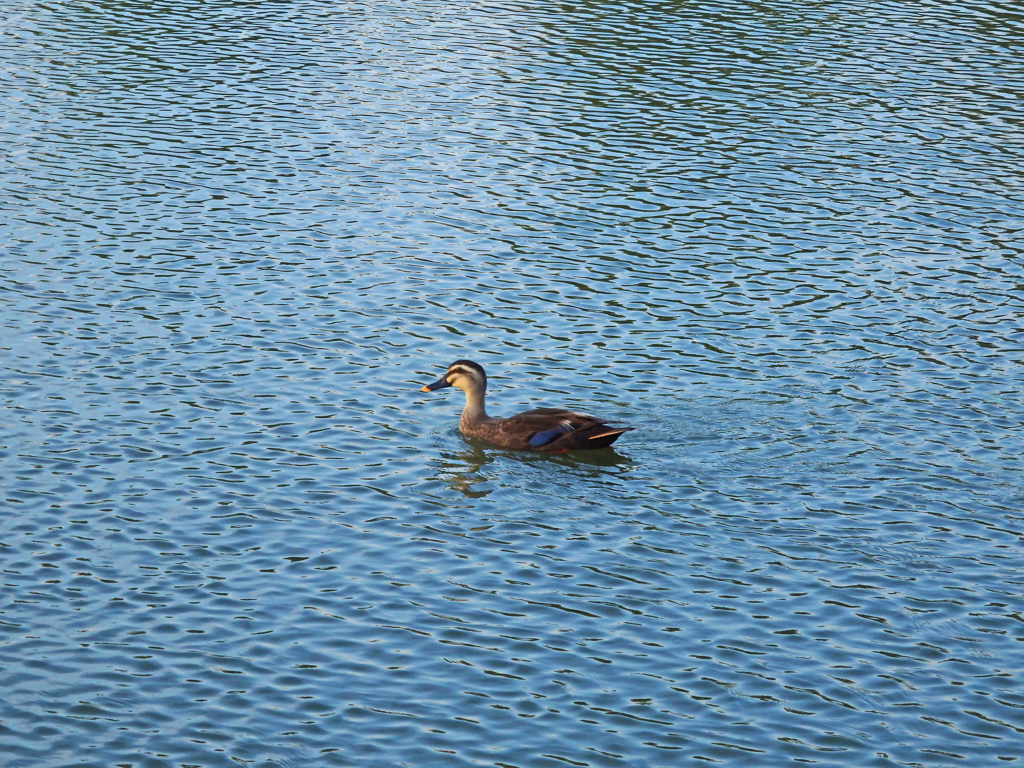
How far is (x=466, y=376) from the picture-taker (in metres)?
19.7

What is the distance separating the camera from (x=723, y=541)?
16516 mm

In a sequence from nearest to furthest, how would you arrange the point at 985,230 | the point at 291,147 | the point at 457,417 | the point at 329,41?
the point at 457,417
the point at 985,230
the point at 291,147
the point at 329,41

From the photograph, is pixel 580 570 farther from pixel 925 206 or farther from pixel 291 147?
pixel 291 147

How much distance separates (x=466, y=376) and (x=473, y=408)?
1.46 feet

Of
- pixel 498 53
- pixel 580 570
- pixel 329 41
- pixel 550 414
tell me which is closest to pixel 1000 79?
pixel 498 53

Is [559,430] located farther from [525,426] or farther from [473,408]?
[473,408]

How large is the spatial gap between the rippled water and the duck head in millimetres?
747

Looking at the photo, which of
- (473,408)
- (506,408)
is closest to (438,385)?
(473,408)

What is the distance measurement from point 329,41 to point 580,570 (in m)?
27.8

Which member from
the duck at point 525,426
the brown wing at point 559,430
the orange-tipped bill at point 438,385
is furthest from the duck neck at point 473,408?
the brown wing at point 559,430

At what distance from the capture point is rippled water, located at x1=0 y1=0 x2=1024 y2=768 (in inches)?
535

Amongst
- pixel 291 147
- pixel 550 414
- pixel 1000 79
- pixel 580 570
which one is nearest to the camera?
pixel 580 570

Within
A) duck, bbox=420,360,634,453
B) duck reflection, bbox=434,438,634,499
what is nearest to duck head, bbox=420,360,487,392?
duck, bbox=420,360,634,453

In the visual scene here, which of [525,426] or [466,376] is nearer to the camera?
[525,426]
